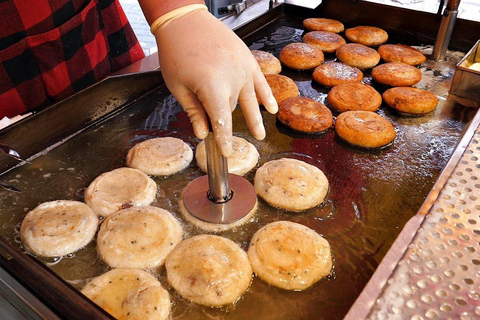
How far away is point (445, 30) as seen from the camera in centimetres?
307

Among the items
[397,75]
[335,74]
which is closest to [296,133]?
[335,74]

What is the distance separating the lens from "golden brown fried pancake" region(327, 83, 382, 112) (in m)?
2.71

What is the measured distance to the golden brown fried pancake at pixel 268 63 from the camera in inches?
120

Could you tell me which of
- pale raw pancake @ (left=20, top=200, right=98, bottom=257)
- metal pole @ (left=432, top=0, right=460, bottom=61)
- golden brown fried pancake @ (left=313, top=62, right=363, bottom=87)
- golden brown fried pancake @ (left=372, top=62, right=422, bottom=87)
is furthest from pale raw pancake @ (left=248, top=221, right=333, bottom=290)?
metal pole @ (left=432, top=0, right=460, bottom=61)

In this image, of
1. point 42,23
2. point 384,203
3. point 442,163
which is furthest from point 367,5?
A: point 42,23

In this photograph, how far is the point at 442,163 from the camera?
2285mm

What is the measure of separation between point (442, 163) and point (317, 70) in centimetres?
117

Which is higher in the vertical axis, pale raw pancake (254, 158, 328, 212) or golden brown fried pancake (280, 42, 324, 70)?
golden brown fried pancake (280, 42, 324, 70)

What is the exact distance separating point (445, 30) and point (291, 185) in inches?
78.5

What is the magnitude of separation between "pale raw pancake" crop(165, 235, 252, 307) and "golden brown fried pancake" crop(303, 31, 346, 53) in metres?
2.19

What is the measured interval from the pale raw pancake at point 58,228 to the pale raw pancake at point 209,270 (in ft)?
1.42

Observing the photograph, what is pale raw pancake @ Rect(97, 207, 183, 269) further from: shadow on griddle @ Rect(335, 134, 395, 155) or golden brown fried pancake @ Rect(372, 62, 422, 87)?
golden brown fried pancake @ Rect(372, 62, 422, 87)

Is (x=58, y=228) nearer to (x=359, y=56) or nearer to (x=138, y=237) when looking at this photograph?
(x=138, y=237)

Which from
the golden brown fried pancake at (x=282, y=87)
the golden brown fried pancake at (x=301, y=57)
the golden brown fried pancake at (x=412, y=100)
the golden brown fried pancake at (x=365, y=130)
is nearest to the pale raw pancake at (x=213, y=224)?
the golden brown fried pancake at (x=365, y=130)
